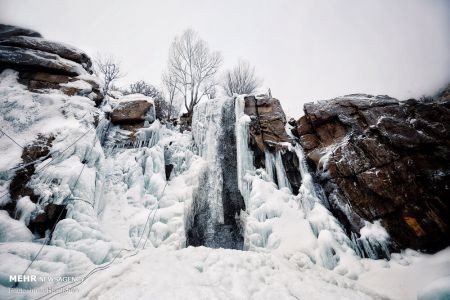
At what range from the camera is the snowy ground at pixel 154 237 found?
11.3 feet

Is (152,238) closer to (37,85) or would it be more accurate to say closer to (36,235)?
(36,235)

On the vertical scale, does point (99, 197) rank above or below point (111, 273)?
above

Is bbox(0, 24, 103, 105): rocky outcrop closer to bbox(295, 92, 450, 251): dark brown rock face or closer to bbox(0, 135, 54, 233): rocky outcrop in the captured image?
bbox(0, 135, 54, 233): rocky outcrop

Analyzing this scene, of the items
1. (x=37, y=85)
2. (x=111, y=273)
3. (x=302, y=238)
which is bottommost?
(x=111, y=273)

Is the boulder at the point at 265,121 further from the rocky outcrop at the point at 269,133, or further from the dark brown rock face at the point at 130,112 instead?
the dark brown rock face at the point at 130,112

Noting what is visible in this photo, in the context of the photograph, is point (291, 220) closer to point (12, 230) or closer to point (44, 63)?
point (12, 230)

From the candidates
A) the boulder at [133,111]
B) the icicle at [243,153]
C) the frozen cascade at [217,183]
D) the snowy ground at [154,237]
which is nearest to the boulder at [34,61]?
the snowy ground at [154,237]

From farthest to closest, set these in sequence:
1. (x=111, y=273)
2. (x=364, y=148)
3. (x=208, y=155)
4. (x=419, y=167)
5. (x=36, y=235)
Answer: (x=208, y=155)
(x=364, y=148)
(x=419, y=167)
(x=36, y=235)
(x=111, y=273)

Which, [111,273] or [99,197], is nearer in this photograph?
[111,273]

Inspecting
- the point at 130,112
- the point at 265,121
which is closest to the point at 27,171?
the point at 130,112

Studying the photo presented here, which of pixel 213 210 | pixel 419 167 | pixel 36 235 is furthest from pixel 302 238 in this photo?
pixel 36 235

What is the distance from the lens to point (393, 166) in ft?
19.2

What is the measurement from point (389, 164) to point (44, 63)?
36.0ft

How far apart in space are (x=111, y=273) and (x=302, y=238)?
14.8 feet
